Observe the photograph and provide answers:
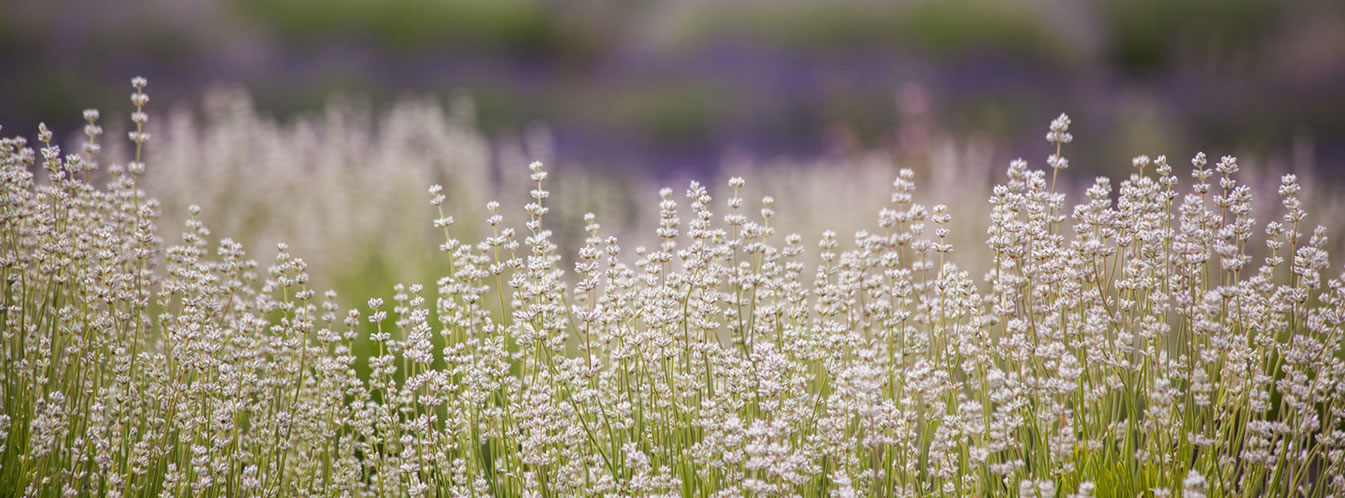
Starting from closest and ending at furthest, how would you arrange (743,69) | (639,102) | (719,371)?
(719,371) → (743,69) → (639,102)

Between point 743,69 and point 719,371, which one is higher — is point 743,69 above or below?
above

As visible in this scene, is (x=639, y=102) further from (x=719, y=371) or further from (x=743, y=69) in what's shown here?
(x=719, y=371)

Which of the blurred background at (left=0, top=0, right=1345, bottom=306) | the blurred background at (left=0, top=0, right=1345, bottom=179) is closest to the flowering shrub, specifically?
the blurred background at (left=0, top=0, right=1345, bottom=306)

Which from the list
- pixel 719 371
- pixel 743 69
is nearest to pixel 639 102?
pixel 743 69

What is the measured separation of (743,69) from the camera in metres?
6.41

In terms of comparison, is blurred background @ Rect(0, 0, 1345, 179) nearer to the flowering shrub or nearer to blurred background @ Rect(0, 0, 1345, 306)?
blurred background @ Rect(0, 0, 1345, 306)

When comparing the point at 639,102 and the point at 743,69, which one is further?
the point at 639,102

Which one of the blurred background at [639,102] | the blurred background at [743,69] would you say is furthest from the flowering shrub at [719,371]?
the blurred background at [743,69]

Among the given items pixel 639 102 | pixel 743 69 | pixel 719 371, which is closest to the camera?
pixel 719 371

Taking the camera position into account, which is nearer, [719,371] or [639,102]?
[719,371]

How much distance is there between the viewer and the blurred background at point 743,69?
468 cm

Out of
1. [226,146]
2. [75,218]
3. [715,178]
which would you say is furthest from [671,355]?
[715,178]

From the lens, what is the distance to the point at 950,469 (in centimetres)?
134

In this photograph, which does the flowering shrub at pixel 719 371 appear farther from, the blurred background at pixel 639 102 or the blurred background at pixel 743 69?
the blurred background at pixel 743 69
